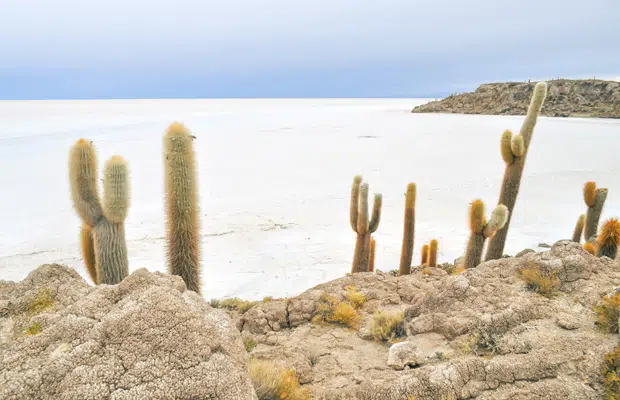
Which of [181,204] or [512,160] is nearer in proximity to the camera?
[181,204]

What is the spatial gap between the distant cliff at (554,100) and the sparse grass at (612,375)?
44.8m

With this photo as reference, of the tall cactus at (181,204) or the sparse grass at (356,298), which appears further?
the sparse grass at (356,298)

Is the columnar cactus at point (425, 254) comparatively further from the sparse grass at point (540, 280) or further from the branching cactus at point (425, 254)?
the sparse grass at point (540, 280)

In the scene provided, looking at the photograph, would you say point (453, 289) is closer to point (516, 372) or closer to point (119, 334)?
point (516, 372)

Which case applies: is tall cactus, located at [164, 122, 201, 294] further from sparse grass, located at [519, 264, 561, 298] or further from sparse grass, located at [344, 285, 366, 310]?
sparse grass, located at [519, 264, 561, 298]

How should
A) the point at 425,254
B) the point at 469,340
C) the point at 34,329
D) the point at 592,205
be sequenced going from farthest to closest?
the point at 425,254, the point at 592,205, the point at 469,340, the point at 34,329

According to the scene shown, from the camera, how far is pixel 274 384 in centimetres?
297

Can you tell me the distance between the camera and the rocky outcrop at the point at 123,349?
7.16ft

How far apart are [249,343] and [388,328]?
1483mm

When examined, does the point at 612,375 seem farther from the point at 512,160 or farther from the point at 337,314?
the point at 512,160

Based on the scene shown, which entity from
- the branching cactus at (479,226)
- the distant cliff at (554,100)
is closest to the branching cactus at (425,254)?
the branching cactus at (479,226)

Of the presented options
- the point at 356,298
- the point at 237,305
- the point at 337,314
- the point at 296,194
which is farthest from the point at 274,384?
the point at 296,194

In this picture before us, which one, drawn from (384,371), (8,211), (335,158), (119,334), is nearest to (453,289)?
(384,371)

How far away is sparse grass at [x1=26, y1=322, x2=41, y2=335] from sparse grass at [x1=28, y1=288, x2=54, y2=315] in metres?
0.28
